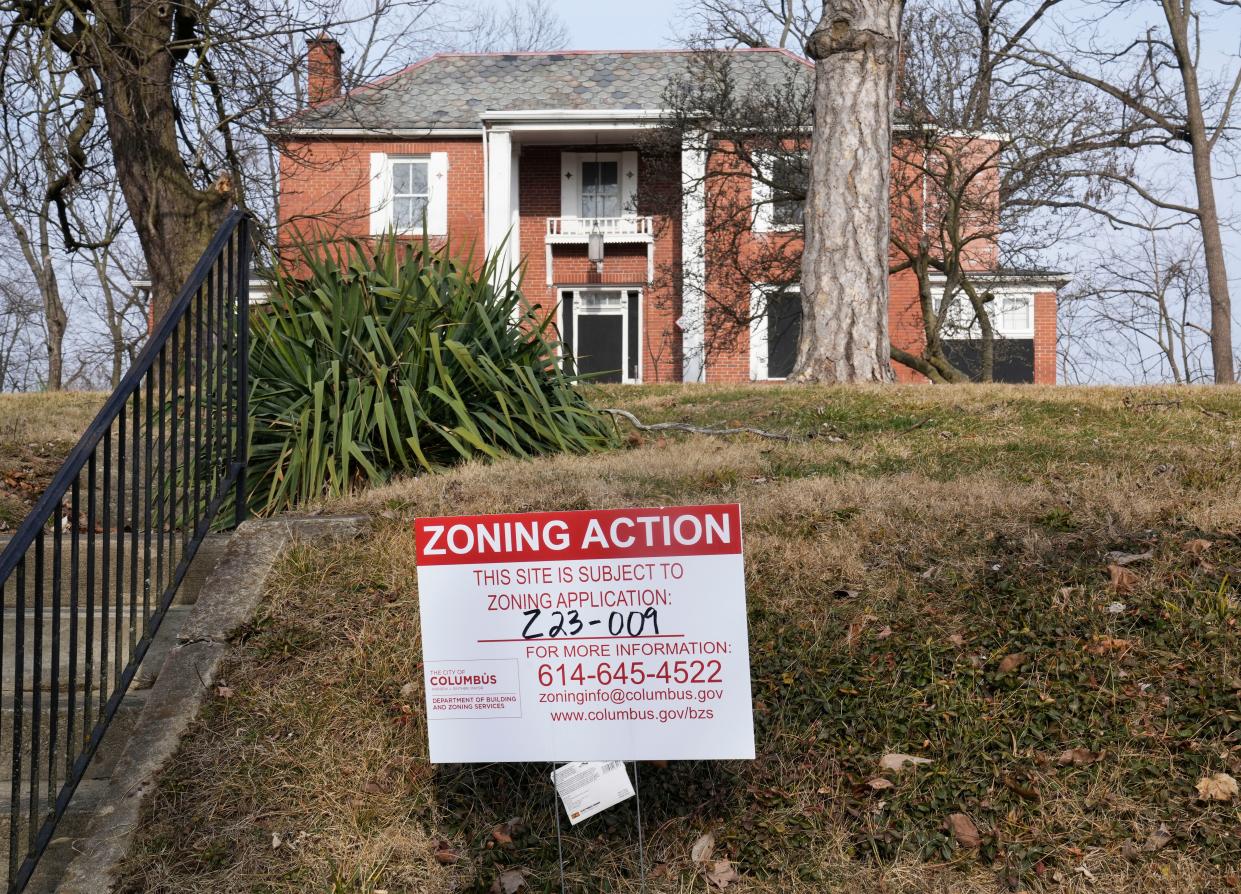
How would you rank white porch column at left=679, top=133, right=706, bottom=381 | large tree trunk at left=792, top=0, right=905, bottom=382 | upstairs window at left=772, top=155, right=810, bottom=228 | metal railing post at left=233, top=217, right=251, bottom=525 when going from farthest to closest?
white porch column at left=679, top=133, right=706, bottom=381 < upstairs window at left=772, top=155, right=810, bottom=228 < large tree trunk at left=792, top=0, right=905, bottom=382 < metal railing post at left=233, top=217, right=251, bottom=525

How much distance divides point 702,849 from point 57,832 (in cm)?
209

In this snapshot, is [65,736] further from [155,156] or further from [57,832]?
[155,156]

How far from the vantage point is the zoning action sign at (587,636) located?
3.54 meters

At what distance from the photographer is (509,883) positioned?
3.83 m

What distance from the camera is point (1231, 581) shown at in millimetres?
4527

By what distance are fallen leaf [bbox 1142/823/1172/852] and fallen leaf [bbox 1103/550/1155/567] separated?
1.27 metres

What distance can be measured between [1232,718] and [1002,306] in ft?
75.2

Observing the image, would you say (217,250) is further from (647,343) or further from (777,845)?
(647,343)

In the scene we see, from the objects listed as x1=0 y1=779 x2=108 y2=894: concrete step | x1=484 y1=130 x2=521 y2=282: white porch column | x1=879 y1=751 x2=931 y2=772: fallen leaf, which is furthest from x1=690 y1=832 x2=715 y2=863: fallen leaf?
x1=484 y1=130 x2=521 y2=282: white porch column

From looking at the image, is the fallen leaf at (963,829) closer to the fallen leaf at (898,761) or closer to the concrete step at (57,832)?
the fallen leaf at (898,761)

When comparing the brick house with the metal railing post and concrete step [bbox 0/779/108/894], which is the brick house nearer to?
the metal railing post

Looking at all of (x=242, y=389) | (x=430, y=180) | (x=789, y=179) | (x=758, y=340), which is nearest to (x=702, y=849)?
(x=242, y=389)

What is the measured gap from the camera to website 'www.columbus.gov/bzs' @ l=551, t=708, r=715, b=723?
3527 millimetres

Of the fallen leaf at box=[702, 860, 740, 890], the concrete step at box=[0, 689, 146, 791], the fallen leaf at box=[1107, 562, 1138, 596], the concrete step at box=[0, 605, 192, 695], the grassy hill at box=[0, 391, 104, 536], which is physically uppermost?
the grassy hill at box=[0, 391, 104, 536]
